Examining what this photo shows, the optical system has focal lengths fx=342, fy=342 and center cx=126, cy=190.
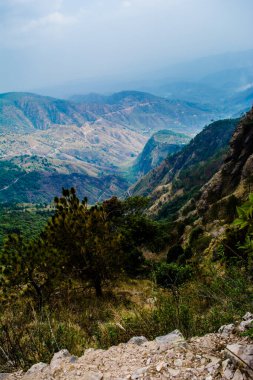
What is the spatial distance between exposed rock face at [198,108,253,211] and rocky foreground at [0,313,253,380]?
54.2m

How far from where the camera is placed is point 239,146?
70250mm

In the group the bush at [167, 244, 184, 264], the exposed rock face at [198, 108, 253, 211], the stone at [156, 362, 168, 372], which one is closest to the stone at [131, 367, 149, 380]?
the stone at [156, 362, 168, 372]

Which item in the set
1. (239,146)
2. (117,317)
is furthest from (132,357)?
(239,146)

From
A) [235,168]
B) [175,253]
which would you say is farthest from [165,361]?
[235,168]

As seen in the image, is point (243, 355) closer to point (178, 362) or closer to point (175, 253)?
point (178, 362)

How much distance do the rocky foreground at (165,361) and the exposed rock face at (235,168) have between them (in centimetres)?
5423

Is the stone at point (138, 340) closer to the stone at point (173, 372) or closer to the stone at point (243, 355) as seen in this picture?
the stone at point (173, 372)

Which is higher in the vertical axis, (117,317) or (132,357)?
(132,357)

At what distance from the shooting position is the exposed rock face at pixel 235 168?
2420 inches

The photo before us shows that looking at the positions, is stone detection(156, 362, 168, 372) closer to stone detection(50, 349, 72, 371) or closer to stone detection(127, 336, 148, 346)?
stone detection(127, 336, 148, 346)

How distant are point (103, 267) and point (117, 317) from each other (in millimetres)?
9767

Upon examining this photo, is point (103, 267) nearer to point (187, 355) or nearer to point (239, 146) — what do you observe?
point (187, 355)

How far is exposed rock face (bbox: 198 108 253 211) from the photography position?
6148 cm

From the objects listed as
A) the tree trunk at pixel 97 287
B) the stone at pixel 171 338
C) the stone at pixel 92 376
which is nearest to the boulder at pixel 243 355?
the stone at pixel 171 338
